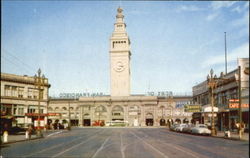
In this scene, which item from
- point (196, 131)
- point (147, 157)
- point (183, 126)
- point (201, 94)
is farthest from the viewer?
point (201, 94)

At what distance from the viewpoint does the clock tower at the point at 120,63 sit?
412 feet

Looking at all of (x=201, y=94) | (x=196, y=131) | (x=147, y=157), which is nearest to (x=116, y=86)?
(x=201, y=94)

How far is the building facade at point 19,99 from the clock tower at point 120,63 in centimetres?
4971

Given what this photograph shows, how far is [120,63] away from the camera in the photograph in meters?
126

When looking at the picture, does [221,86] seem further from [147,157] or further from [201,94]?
[147,157]

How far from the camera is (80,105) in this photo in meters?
124

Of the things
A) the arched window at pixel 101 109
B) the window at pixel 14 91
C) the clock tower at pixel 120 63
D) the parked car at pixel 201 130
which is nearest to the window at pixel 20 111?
the window at pixel 14 91

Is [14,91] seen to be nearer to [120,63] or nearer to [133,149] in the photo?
[133,149]

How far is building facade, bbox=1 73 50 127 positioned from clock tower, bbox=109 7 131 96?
49.7 metres

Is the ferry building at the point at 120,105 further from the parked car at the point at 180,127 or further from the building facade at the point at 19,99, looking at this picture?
the parked car at the point at 180,127

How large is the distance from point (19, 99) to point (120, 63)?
59918mm

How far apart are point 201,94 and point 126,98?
163ft

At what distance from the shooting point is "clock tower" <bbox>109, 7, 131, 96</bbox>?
412 feet

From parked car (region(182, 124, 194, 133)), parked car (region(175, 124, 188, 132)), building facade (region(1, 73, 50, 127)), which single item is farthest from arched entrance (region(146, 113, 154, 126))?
parked car (region(182, 124, 194, 133))
